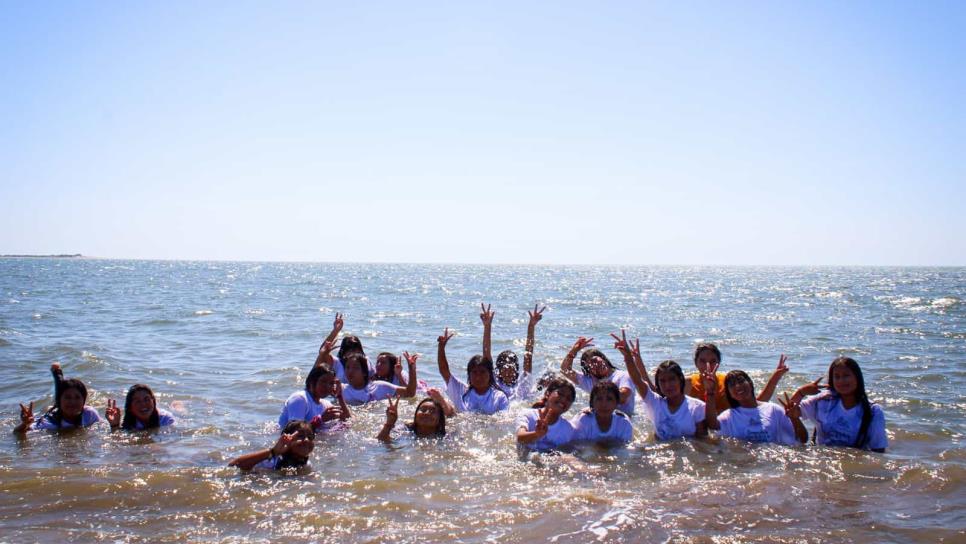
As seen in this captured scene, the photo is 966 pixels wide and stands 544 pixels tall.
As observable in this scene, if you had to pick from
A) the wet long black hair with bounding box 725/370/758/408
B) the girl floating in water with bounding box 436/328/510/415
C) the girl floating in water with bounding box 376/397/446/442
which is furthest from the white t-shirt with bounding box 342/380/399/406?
the wet long black hair with bounding box 725/370/758/408

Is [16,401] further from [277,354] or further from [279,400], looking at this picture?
[277,354]

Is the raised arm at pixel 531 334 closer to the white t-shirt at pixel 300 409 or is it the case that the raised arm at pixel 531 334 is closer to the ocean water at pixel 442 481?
the ocean water at pixel 442 481

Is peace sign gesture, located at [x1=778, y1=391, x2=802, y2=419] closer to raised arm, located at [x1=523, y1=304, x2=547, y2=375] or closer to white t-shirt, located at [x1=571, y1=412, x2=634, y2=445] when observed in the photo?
white t-shirt, located at [x1=571, y1=412, x2=634, y2=445]

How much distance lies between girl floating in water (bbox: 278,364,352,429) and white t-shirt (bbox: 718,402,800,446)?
4986 millimetres

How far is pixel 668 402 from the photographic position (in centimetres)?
828

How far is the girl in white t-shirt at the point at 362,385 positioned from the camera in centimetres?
1042

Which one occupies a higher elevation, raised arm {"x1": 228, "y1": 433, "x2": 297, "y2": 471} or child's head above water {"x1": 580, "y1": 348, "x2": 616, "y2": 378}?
child's head above water {"x1": 580, "y1": 348, "x2": 616, "y2": 378}

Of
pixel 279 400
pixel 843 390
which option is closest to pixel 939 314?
pixel 843 390

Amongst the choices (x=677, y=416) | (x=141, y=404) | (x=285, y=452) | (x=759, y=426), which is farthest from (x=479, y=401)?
(x=141, y=404)

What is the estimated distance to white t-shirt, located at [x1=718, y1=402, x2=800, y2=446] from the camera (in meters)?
8.12

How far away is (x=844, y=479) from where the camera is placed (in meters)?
6.95

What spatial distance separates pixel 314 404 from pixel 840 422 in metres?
6.56

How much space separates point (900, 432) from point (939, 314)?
26.7 metres

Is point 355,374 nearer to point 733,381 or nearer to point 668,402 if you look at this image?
point 668,402
